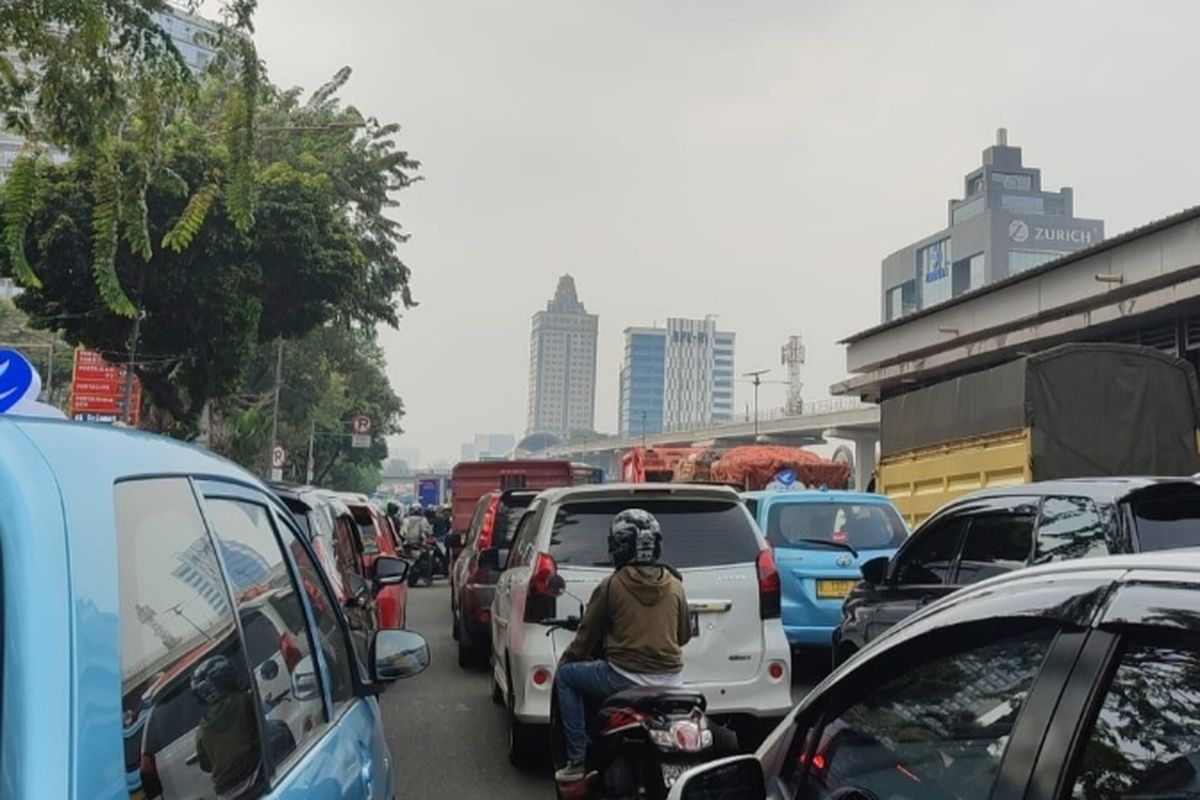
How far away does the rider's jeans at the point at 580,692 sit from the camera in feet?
17.1

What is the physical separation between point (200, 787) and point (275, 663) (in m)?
0.71

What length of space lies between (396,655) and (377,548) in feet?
26.7

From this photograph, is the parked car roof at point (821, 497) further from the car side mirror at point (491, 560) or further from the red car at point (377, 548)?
the red car at point (377, 548)

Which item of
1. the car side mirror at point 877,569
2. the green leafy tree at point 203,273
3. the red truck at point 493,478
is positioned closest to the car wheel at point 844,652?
the car side mirror at point 877,569

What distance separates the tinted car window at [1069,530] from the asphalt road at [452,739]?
2.96 meters

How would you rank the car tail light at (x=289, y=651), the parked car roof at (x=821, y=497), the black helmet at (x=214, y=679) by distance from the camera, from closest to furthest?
the black helmet at (x=214, y=679) → the car tail light at (x=289, y=651) → the parked car roof at (x=821, y=497)

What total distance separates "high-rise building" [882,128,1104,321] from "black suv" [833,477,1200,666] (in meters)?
113

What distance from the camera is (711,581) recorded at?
6566 millimetres

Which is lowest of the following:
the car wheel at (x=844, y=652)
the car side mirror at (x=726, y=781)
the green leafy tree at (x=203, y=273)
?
the car wheel at (x=844, y=652)

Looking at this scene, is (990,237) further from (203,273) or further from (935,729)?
(935,729)

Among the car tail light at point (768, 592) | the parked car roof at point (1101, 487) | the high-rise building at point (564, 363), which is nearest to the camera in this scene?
the parked car roof at point (1101, 487)

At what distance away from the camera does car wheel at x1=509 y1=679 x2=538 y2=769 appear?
6762 mm

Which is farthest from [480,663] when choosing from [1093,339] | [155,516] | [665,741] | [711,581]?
[1093,339]

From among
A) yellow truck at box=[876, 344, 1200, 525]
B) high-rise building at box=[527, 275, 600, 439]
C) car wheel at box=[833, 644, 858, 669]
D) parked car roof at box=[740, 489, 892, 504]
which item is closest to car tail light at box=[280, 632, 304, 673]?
car wheel at box=[833, 644, 858, 669]
